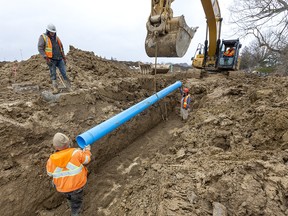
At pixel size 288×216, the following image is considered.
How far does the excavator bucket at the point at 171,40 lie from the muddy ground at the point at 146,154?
2190mm

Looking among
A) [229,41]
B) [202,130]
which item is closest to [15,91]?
[202,130]

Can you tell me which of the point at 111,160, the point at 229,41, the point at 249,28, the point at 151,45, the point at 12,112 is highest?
the point at 249,28

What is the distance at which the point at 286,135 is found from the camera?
3580 mm

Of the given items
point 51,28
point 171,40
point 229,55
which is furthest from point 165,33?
point 229,55

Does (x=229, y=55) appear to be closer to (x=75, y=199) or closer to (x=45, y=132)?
(x=45, y=132)

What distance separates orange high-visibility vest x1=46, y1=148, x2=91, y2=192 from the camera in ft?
9.07

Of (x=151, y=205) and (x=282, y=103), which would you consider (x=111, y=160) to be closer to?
(x=151, y=205)

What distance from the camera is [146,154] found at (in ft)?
17.5

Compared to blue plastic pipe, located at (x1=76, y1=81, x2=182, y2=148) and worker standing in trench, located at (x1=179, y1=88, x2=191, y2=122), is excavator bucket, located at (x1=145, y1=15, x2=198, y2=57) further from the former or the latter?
worker standing in trench, located at (x1=179, y1=88, x2=191, y2=122)

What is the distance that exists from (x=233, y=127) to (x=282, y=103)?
53.3 inches

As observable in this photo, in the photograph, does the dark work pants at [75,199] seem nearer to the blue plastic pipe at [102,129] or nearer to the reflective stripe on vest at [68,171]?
the reflective stripe on vest at [68,171]

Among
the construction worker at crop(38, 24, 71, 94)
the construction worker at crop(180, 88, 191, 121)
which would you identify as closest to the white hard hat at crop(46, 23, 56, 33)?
the construction worker at crop(38, 24, 71, 94)

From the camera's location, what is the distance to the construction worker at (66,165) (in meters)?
2.76

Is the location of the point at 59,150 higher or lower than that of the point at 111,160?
higher
